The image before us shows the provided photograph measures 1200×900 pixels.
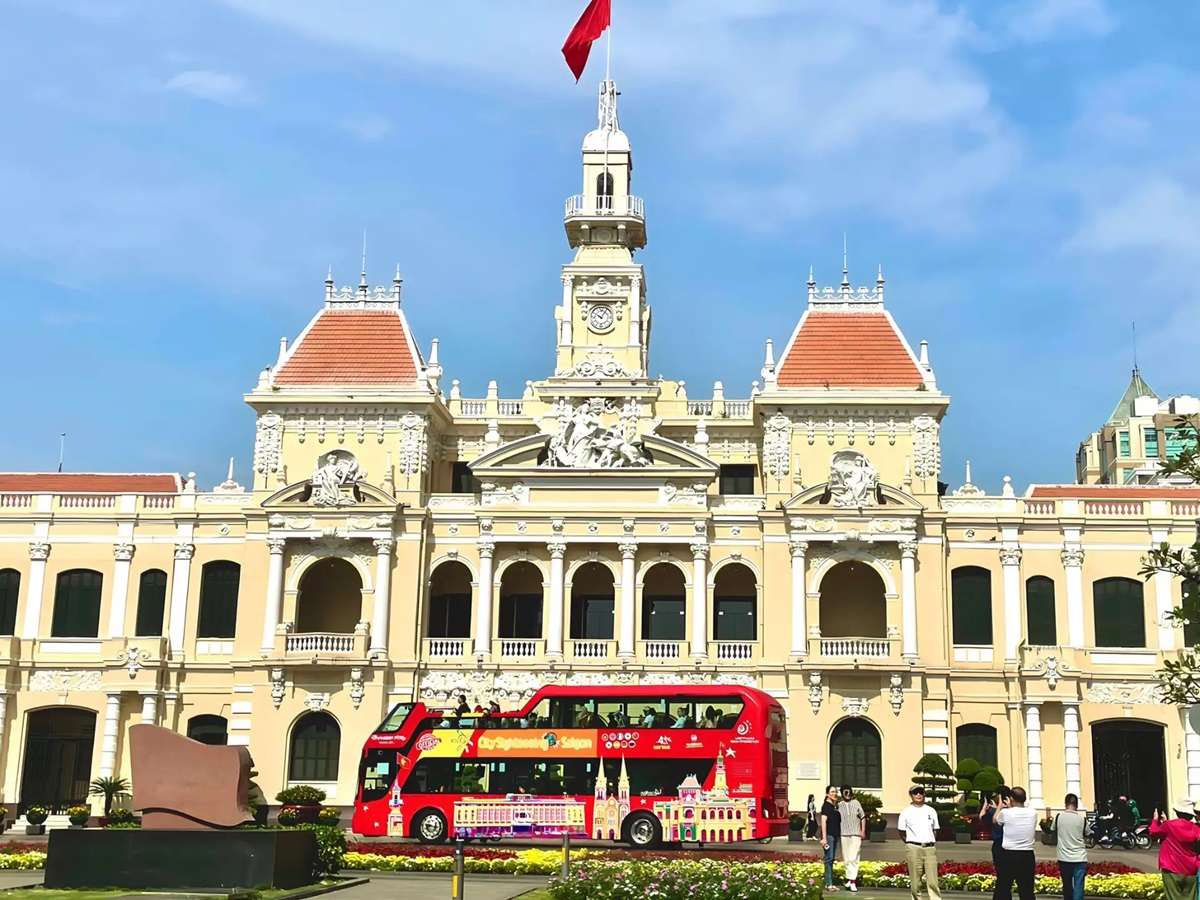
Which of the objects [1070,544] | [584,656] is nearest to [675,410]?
[584,656]

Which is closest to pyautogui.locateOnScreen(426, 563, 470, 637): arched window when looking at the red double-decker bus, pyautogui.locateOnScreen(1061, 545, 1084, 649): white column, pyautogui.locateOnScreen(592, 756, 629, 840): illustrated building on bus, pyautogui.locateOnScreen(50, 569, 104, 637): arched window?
pyautogui.locateOnScreen(50, 569, 104, 637): arched window

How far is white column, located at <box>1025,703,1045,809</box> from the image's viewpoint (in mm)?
54062

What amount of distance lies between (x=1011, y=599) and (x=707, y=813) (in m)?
21.3

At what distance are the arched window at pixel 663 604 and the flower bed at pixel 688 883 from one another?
3365 cm

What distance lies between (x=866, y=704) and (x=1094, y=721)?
859 cm

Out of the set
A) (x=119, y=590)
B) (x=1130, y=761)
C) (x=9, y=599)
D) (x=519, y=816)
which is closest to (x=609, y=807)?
(x=519, y=816)

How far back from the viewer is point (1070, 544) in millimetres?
56812

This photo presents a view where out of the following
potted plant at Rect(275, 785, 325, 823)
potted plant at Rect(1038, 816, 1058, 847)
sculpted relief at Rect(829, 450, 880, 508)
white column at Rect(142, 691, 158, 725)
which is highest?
sculpted relief at Rect(829, 450, 880, 508)

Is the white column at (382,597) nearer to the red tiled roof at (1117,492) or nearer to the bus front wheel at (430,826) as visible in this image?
the bus front wheel at (430,826)

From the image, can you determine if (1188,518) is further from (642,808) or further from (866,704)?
(642,808)

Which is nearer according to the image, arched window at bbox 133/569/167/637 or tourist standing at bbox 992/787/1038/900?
tourist standing at bbox 992/787/1038/900

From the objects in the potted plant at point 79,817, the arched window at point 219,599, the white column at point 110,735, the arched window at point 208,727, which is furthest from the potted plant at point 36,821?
the arched window at point 219,599

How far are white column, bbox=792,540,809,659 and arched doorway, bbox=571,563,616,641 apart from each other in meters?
7.19

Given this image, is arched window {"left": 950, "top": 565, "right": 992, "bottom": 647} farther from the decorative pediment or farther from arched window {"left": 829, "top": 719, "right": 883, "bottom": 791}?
the decorative pediment
